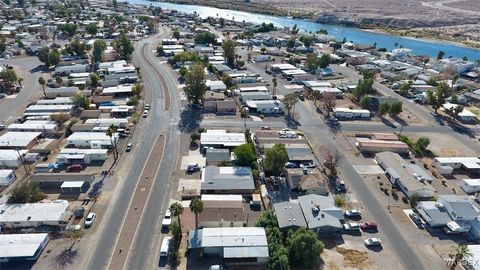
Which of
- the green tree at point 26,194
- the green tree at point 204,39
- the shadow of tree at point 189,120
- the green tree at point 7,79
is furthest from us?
the green tree at point 204,39

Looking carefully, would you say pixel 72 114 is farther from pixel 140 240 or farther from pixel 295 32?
pixel 295 32

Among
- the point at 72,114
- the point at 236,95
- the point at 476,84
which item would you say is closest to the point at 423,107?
the point at 476,84

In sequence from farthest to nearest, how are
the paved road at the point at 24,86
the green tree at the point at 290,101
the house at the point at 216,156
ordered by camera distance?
the paved road at the point at 24,86 → the green tree at the point at 290,101 → the house at the point at 216,156

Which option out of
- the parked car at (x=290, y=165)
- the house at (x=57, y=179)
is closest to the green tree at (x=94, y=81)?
the house at (x=57, y=179)

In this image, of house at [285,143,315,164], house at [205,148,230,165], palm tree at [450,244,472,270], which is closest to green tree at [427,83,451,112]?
house at [285,143,315,164]

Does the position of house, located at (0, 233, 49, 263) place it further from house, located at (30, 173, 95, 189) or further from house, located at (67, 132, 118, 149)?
house, located at (67, 132, 118, 149)

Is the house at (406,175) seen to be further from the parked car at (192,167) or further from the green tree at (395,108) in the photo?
A: the parked car at (192,167)
